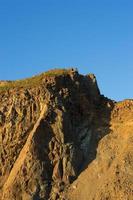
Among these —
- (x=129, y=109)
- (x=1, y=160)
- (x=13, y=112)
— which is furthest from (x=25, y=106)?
(x=129, y=109)

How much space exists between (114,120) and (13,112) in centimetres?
868

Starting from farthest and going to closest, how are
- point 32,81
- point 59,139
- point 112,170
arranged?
point 32,81 < point 59,139 < point 112,170

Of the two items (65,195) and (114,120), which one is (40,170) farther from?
(114,120)

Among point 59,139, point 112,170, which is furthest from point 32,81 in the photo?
point 112,170

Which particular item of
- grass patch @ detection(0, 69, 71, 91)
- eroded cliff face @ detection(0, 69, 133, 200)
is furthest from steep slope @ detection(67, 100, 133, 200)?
grass patch @ detection(0, 69, 71, 91)

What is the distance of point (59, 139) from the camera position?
2231 inches

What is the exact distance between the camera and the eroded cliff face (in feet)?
178

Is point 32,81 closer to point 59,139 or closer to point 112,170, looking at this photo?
point 59,139

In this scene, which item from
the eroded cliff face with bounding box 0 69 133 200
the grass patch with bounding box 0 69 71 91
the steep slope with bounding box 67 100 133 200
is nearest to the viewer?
the steep slope with bounding box 67 100 133 200

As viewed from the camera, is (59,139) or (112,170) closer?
(112,170)

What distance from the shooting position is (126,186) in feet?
174

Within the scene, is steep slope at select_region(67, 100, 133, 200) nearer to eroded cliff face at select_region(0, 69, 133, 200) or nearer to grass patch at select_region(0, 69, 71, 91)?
eroded cliff face at select_region(0, 69, 133, 200)

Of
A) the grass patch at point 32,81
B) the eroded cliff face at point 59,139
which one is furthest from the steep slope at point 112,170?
the grass patch at point 32,81

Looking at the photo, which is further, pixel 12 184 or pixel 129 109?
pixel 129 109
